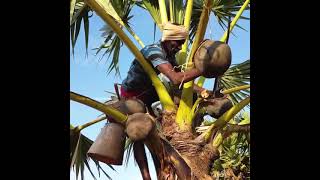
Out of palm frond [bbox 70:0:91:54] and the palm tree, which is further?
palm frond [bbox 70:0:91:54]

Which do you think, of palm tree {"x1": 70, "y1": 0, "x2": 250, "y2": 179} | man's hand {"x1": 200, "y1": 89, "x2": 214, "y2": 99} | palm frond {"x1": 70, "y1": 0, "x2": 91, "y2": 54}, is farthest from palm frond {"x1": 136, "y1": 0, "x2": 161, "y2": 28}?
man's hand {"x1": 200, "y1": 89, "x2": 214, "y2": 99}

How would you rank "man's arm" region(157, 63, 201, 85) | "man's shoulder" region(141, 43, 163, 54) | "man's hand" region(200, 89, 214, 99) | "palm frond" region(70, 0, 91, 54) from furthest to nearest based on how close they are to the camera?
1. "palm frond" region(70, 0, 91, 54)
2. "man's hand" region(200, 89, 214, 99)
3. "man's shoulder" region(141, 43, 163, 54)
4. "man's arm" region(157, 63, 201, 85)

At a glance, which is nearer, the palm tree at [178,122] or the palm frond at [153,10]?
the palm tree at [178,122]

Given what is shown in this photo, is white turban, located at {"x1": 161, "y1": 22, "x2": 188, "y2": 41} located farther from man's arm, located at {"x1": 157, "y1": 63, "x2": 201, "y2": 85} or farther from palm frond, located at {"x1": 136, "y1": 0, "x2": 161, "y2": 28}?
palm frond, located at {"x1": 136, "y1": 0, "x2": 161, "y2": 28}

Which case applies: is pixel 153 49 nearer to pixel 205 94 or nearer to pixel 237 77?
pixel 205 94

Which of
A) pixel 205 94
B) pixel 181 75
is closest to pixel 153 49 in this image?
pixel 181 75

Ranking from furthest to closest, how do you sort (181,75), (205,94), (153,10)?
1. (153,10)
2. (205,94)
3. (181,75)

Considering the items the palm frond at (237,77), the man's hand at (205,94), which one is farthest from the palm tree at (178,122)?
the palm frond at (237,77)

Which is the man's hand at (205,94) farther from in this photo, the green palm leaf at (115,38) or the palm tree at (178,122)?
the green palm leaf at (115,38)

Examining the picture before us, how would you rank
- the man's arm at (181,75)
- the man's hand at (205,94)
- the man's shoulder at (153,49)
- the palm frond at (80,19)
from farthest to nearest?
the palm frond at (80,19)
the man's hand at (205,94)
the man's shoulder at (153,49)
the man's arm at (181,75)

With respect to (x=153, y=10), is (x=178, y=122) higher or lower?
lower

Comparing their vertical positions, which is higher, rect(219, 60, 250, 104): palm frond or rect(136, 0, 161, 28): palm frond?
rect(136, 0, 161, 28): palm frond

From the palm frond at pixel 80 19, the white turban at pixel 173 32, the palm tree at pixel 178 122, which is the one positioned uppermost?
the palm frond at pixel 80 19
